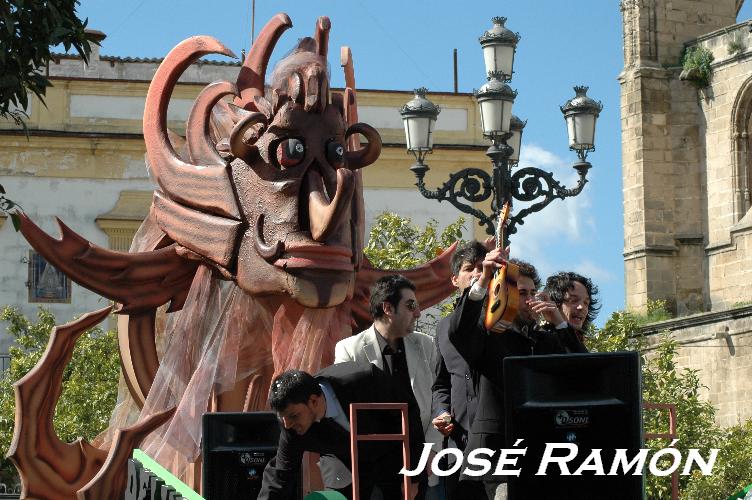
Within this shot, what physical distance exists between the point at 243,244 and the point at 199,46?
153cm

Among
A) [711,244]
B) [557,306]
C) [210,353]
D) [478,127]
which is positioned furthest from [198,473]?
[711,244]

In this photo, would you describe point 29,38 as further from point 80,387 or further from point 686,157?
point 686,157

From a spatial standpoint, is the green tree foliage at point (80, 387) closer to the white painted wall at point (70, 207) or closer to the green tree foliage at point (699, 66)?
the white painted wall at point (70, 207)

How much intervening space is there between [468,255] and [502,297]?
72 cm

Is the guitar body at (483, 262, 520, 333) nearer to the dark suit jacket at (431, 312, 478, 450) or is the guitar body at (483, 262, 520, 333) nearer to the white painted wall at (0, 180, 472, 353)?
the dark suit jacket at (431, 312, 478, 450)

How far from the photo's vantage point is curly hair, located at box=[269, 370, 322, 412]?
8.51 metres

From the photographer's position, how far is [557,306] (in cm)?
950

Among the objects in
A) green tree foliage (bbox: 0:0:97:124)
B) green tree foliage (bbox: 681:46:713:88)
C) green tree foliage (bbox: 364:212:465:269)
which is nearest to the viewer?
green tree foliage (bbox: 0:0:97:124)

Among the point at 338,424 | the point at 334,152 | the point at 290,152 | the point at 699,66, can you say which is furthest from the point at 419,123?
the point at 699,66

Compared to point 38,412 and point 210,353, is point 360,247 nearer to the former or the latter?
point 210,353

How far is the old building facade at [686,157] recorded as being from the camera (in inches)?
1816

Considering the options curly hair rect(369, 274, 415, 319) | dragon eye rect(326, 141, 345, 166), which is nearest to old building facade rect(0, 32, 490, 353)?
dragon eye rect(326, 141, 345, 166)

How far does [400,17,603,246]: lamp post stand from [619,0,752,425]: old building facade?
26462 mm

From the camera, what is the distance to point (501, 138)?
57.8 ft
